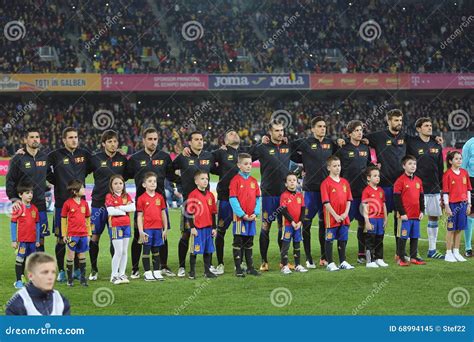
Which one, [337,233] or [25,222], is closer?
[25,222]

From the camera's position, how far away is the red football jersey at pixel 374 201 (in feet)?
40.3

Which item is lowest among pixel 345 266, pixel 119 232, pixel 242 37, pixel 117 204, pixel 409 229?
pixel 345 266

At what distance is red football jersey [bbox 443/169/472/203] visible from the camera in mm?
12828

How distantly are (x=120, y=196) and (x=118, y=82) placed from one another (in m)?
32.6

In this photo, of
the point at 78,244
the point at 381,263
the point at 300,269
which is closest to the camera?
the point at 78,244

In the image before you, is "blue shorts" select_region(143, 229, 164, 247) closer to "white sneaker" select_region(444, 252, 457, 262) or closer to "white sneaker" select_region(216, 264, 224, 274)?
"white sneaker" select_region(216, 264, 224, 274)

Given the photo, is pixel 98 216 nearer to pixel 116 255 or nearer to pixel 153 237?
pixel 116 255

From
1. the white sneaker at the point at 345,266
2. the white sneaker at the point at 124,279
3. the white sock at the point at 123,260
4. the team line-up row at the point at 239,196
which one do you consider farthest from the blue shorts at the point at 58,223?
the white sneaker at the point at 345,266

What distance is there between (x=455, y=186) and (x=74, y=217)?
6.14 meters

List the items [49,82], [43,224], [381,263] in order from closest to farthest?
[43,224]
[381,263]
[49,82]

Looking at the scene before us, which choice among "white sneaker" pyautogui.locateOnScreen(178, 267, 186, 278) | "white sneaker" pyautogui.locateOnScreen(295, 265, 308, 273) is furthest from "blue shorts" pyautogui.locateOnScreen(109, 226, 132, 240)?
"white sneaker" pyautogui.locateOnScreen(295, 265, 308, 273)

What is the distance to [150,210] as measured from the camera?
11.3 metres

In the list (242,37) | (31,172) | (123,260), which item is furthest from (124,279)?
(242,37)

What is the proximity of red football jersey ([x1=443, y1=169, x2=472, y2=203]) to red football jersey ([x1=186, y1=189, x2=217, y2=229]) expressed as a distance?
400 centimetres
